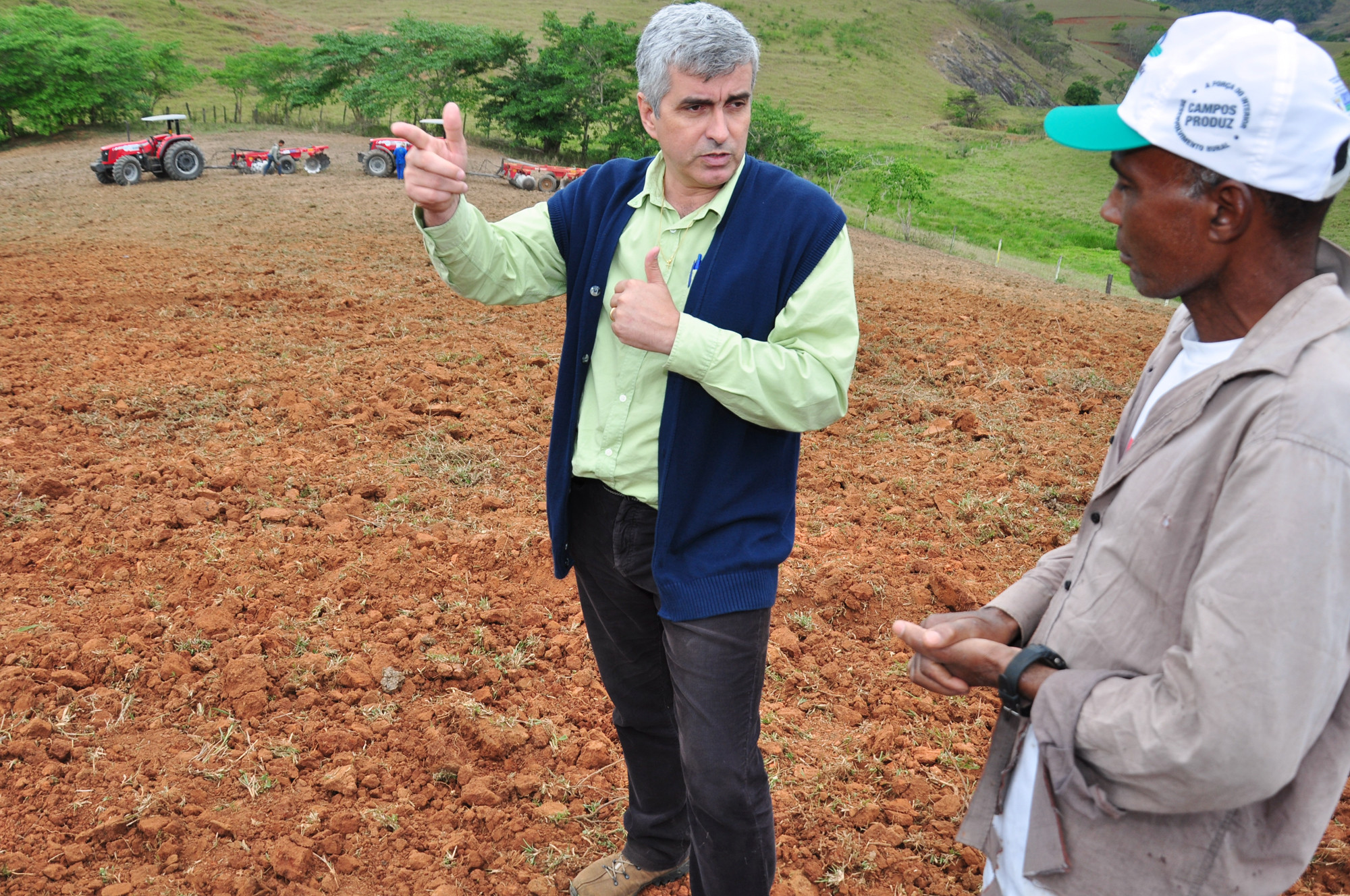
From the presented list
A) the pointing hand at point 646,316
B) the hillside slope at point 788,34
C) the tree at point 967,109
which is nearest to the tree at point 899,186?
the hillside slope at point 788,34

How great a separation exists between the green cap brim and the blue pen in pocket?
75cm

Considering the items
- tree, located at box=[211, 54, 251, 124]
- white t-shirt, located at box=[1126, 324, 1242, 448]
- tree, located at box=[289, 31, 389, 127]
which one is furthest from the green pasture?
white t-shirt, located at box=[1126, 324, 1242, 448]

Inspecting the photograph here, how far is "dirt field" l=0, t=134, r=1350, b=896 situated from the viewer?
2682 mm

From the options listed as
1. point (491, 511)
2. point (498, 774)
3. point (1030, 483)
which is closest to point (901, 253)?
point (1030, 483)

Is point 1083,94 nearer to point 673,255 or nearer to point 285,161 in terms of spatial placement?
point 285,161

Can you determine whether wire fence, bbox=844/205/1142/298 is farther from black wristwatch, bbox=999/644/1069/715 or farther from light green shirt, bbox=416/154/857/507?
black wristwatch, bbox=999/644/1069/715

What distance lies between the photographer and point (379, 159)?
59.8ft

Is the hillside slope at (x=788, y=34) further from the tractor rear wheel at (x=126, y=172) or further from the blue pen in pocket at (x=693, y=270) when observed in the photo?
the blue pen in pocket at (x=693, y=270)

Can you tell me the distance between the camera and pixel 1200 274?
122 centimetres

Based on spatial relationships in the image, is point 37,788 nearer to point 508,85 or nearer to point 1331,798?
point 1331,798

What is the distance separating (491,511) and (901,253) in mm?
13546

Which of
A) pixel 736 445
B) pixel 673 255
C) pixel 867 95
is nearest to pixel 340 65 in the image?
pixel 673 255

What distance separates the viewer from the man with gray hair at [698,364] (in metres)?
1.85

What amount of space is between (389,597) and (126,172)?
1516cm
